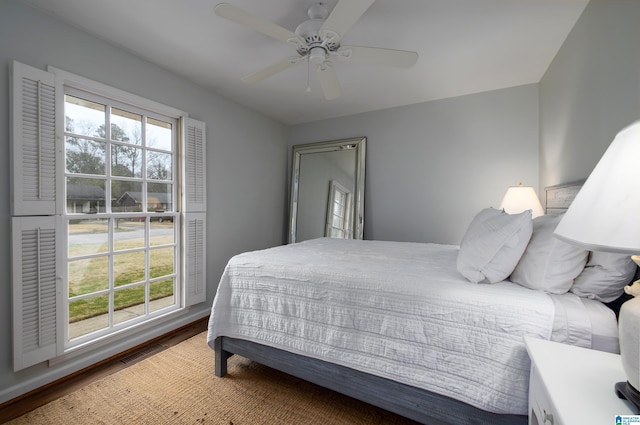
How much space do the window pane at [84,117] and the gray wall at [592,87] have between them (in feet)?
11.0

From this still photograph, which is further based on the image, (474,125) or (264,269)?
(474,125)

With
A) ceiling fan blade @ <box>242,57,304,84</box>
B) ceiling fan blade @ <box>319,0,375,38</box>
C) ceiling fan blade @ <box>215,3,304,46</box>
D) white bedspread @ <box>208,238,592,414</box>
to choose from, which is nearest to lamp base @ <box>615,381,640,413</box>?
white bedspread @ <box>208,238,592,414</box>

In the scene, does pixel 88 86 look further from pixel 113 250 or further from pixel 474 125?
pixel 474 125

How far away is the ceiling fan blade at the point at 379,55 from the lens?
1.70 m

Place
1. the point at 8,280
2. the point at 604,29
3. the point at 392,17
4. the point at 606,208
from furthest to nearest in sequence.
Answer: the point at 392,17, the point at 8,280, the point at 604,29, the point at 606,208

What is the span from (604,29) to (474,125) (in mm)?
1558

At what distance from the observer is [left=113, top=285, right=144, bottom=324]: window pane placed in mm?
2314

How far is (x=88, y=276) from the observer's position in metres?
2.11

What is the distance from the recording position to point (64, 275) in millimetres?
1878

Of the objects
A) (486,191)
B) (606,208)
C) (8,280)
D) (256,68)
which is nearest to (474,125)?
(486,191)

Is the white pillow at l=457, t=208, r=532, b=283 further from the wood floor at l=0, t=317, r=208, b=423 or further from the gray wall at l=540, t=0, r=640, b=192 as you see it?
the wood floor at l=0, t=317, r=208, b=423

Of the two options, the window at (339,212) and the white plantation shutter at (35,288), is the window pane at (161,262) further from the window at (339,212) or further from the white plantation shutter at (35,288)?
the window at (339,212)

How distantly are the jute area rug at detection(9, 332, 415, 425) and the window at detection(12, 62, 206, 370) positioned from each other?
1.36 ft

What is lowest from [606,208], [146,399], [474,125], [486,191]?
[146,399]
